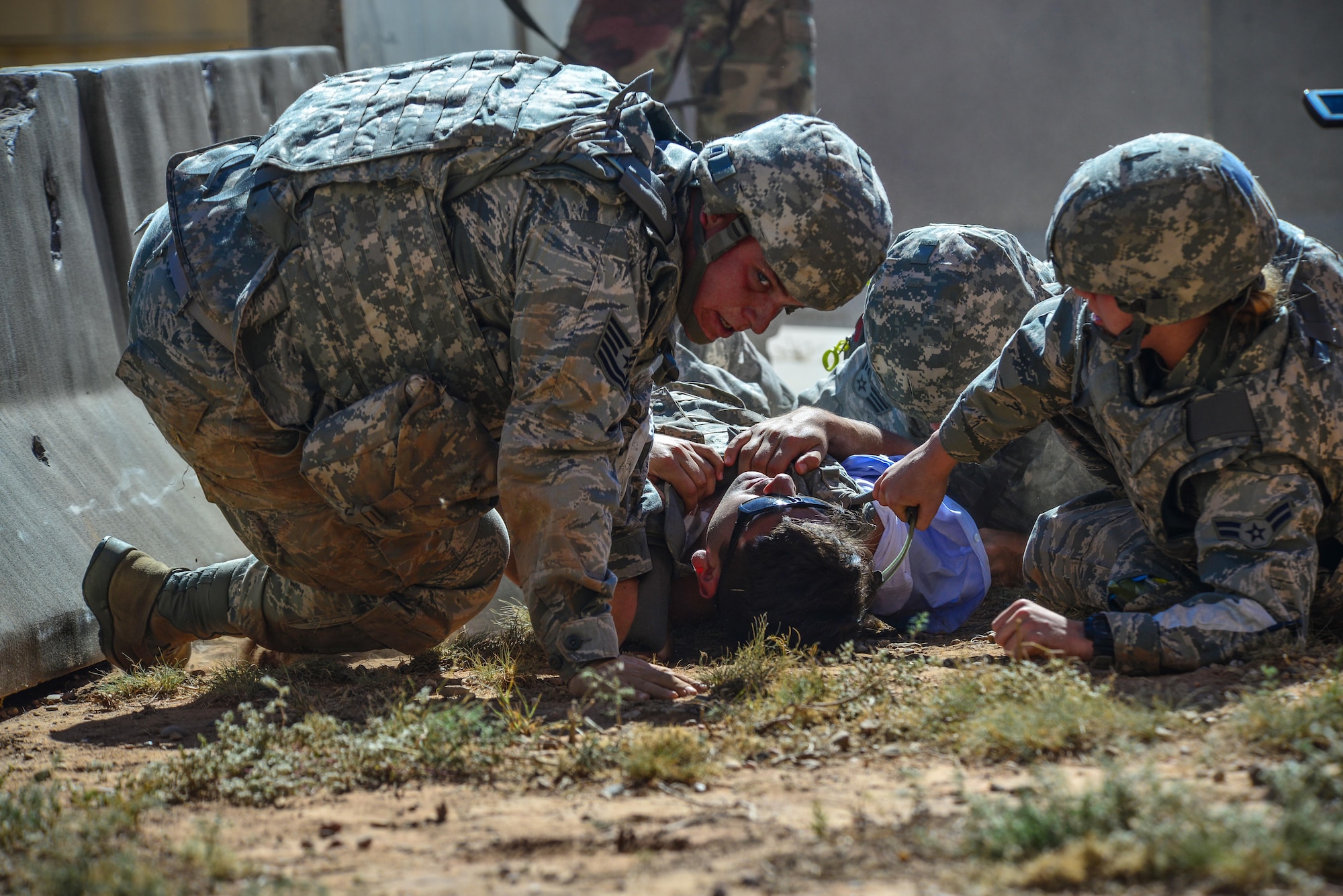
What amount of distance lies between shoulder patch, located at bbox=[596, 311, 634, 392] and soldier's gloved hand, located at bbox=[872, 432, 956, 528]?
108 cm

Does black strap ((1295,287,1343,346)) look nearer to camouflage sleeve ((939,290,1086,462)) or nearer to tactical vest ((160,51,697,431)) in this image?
camouflage sleeve ((939,290,1086,462))

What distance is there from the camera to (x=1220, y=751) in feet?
7.66

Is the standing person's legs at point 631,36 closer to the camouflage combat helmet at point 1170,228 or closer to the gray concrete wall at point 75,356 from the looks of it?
the gray concrete wall at point 75,356

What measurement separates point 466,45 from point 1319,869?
761cm

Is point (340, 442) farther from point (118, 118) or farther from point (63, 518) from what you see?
point (118, 118)

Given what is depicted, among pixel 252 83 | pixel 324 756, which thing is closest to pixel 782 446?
pixel 324 756

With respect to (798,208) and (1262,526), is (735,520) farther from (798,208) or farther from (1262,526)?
(1262,526)

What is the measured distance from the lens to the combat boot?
149 inches

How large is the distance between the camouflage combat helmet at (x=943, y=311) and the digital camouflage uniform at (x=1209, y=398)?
40.8 inches

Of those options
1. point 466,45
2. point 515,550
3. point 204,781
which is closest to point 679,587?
point 515,550

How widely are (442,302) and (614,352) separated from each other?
1.67ft

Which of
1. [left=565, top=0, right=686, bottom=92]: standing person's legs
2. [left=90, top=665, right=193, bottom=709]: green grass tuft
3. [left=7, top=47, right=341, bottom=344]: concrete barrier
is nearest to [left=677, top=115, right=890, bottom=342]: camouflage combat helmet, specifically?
[left=90, top=665, right=193, bottom=709]: green grass tuft

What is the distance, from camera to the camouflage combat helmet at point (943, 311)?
167 inches

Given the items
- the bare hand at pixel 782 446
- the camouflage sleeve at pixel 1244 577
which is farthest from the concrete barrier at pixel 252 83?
the camouflage sleeve at pixel 1244 577
